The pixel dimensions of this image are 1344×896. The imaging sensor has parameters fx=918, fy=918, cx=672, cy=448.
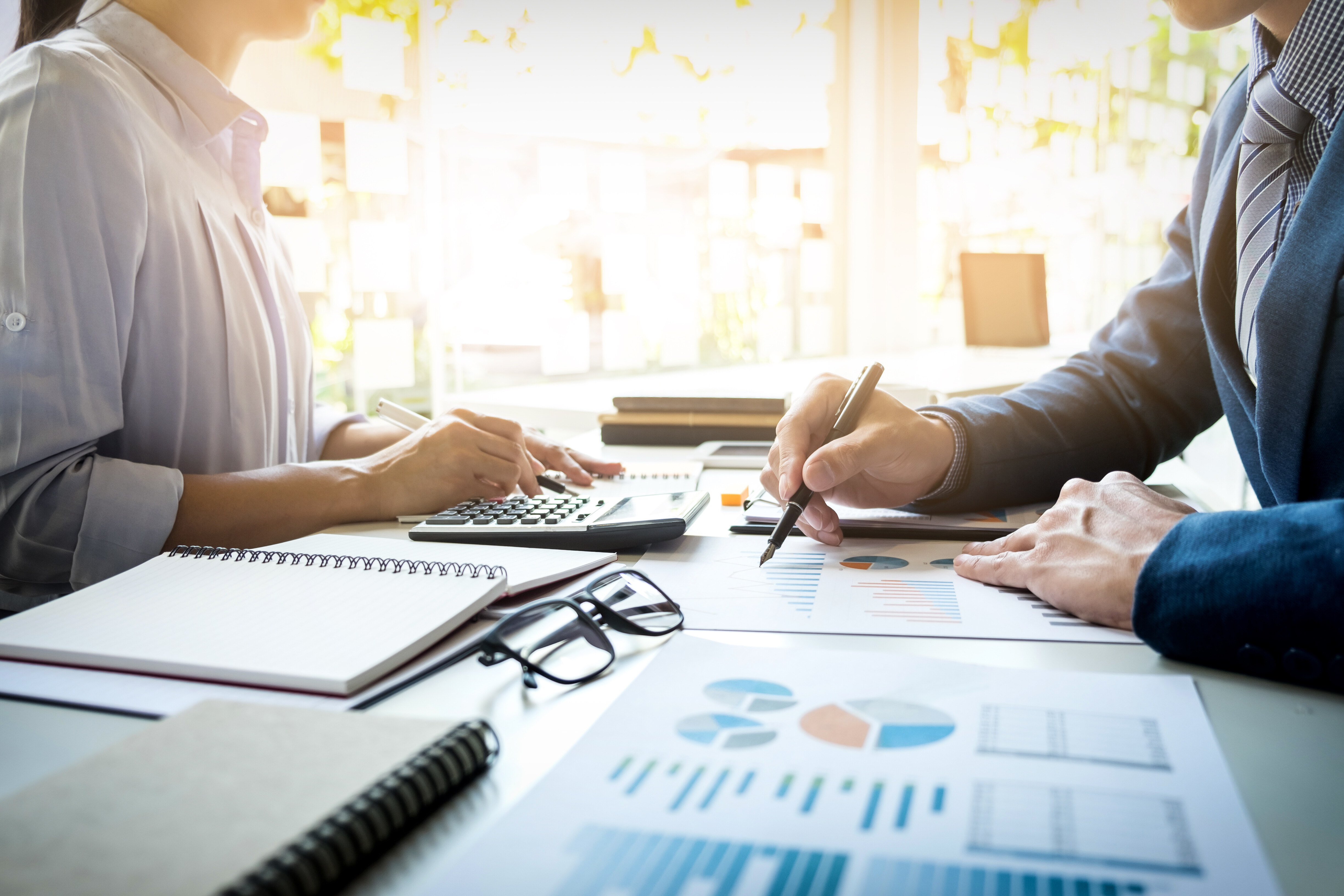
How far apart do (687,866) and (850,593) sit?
15.6 inches

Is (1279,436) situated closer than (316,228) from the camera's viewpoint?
Yes

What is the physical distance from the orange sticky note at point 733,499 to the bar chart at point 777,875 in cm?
71

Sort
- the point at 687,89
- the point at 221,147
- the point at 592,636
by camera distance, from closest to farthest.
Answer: the point at 592,636, the point at 221,147, the point at 687,89

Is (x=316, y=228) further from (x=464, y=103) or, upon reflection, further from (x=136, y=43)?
(x=136, y=43)

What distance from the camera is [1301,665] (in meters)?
0.54

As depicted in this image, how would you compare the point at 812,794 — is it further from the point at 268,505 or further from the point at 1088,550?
the point at 268,505

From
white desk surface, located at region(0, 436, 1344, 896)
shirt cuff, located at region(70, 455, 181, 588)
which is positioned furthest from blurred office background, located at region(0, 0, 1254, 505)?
white desk surface, located at region(0, 436, 1344, 896)

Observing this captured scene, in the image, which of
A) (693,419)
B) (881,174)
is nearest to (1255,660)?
(693,419)

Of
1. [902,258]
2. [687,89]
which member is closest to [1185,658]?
[687,89]

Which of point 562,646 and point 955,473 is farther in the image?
point 955,473

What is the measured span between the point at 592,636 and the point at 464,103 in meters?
2.05

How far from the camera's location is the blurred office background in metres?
2.15

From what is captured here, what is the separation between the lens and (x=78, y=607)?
0.64m

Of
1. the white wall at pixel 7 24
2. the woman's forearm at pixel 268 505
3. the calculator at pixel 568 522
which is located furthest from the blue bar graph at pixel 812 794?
the white wall at pixel 7 24
